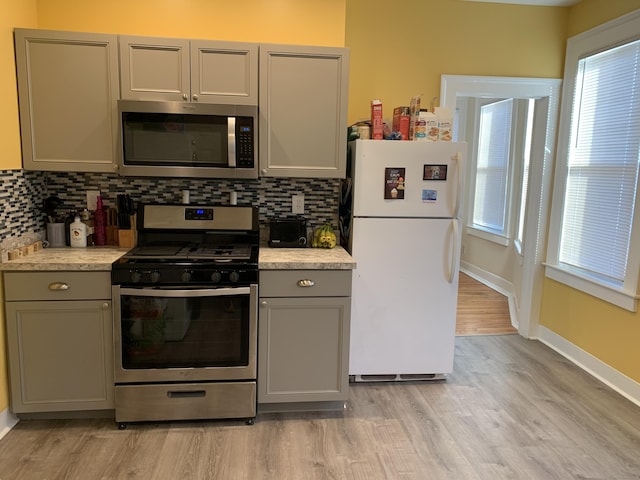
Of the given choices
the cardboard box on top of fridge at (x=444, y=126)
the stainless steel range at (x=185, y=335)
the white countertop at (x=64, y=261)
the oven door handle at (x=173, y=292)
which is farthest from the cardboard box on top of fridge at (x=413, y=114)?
the white countertop at (x=64, y=261)

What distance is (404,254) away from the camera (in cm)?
292

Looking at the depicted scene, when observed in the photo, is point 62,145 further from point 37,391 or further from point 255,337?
point 255,337

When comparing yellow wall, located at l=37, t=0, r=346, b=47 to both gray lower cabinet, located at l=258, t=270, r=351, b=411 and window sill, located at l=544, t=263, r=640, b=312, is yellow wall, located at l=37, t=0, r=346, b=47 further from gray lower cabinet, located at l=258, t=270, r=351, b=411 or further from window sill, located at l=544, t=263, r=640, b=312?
window sill, located at l=544, t=263, r=640, b=312

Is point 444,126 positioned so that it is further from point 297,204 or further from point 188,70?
point 188,70

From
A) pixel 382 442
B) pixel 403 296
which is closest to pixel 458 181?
pixel 403 296

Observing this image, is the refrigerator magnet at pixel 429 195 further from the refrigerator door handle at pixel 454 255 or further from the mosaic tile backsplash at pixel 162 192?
the mosaic tile backsplash at pixel 162 192

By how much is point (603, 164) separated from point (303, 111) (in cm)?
216

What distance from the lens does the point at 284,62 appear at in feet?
8.70

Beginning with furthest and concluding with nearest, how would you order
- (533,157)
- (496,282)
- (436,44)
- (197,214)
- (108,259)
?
(496,282) → (533,157) → (436,44) → (197,214) → (108,259)

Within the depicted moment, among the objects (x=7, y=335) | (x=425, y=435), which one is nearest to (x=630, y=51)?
(x=425, y=435)

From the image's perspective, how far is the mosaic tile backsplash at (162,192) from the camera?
2625mm

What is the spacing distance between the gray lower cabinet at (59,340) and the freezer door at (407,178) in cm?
157

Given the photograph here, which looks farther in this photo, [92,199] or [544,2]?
[544,2]

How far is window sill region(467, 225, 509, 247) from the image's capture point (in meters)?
5.34
